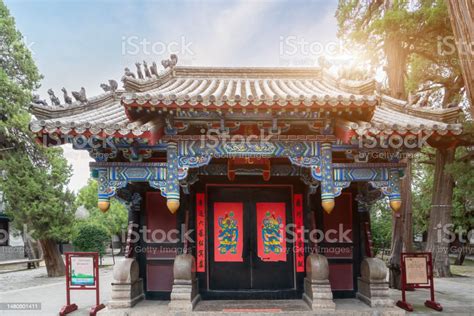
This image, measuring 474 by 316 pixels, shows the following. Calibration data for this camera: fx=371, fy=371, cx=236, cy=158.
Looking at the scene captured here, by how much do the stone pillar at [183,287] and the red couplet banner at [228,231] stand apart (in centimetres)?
102

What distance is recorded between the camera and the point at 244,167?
25.5 feet

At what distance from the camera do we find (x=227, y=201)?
8383 mm

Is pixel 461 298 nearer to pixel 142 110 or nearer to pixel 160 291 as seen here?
pixel 160 291

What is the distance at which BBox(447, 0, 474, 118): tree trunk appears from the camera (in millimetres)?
5648

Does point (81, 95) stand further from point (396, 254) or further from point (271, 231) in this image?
point (396, 254)

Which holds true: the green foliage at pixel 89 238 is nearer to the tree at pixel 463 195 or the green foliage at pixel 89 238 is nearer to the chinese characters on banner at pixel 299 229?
the chinese characters on banner at pixel 299 229

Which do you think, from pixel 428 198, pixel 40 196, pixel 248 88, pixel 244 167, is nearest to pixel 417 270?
pixel 244 167

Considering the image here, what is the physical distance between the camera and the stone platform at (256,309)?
675 cm

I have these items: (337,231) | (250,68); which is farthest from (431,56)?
(337,231)

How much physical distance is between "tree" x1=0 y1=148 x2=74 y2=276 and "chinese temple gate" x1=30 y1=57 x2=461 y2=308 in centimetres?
913

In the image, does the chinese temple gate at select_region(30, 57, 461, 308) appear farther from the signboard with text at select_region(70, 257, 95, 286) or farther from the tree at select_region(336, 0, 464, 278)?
the tree at select_region(336, 0, 464, 278)

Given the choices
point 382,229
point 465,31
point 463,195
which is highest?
point 465,31

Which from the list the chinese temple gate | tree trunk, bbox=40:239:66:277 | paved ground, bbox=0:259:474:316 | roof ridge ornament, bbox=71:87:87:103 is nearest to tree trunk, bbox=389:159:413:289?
paved ground, bbox=0:259:474:316

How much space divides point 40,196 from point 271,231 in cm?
1133
